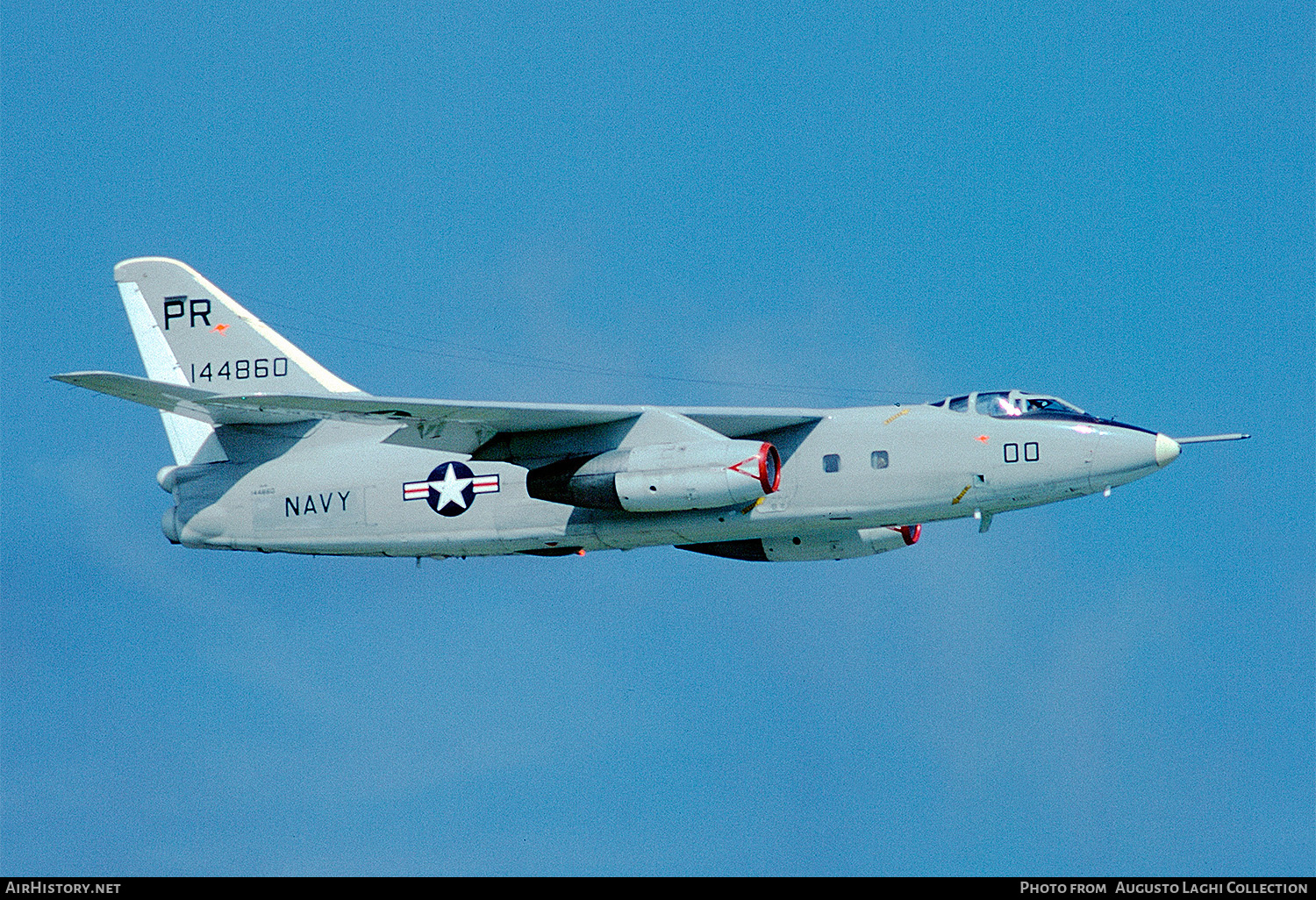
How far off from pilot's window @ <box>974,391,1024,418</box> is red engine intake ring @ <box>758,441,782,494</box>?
3289mm

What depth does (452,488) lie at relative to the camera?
2775 cm

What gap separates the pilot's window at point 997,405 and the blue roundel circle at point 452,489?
8188 millimetres

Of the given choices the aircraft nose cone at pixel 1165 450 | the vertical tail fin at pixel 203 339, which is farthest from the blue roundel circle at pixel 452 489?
the aircraft nose cone at pixel 1165 450

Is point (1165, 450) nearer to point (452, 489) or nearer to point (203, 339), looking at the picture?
point (452, 489)

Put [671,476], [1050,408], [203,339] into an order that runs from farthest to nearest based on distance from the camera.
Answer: [203,339] < [1050,408] < [671,476]

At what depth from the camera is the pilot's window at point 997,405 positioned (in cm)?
2597

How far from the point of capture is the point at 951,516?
26.3 m

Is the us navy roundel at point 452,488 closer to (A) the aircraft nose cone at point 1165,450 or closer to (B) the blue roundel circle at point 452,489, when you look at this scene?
(B) the blue roundel circle at point 452,489

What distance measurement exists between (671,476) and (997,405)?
16.9 feet

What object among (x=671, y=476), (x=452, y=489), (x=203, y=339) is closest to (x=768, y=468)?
(x=671, y=476)

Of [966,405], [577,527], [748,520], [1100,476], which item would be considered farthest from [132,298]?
[1100,476]

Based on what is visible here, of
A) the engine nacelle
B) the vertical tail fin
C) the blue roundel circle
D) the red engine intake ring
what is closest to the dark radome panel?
the engine nacelle

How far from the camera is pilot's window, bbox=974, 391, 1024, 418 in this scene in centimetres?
2597
